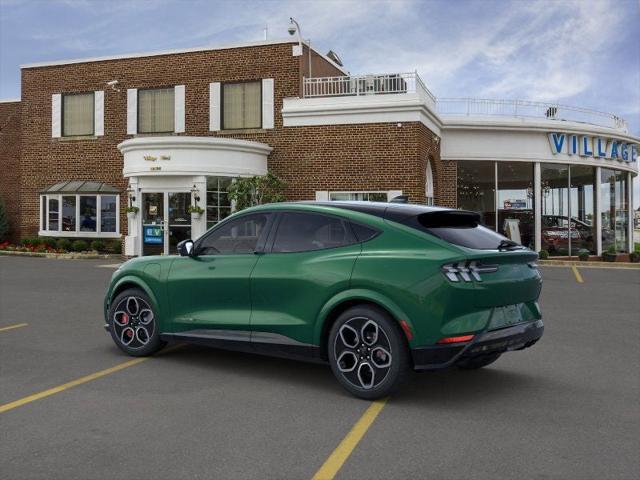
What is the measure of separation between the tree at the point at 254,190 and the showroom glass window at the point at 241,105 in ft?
10.3

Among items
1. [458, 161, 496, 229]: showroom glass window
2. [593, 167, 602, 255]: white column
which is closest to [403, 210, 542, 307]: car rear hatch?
[458, 161, 496, 229]: showroom glass window

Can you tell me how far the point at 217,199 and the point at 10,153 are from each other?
12.8 metres

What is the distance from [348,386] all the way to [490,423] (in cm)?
118

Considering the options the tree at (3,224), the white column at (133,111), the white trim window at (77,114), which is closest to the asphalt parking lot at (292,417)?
the white column at (133,111)

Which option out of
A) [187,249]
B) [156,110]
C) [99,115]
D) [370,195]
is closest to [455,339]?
[187,249]

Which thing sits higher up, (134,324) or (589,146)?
(589,146)

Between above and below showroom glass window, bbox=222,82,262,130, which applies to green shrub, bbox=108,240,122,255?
below

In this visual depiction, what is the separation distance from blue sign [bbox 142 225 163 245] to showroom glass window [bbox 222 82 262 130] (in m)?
4.72

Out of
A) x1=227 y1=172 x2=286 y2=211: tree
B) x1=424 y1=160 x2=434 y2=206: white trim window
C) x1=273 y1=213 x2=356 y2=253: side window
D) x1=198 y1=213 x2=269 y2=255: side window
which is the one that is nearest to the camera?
x1=273 y1=213 x2=356 y2=253: side window

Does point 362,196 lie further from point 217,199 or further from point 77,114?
point 77,114

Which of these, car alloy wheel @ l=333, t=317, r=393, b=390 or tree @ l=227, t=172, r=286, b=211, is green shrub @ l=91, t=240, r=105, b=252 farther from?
car alloy wheel @ l=333, t=317, r=393, b=390

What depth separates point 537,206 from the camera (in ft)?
79.2

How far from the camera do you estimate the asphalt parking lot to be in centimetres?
381

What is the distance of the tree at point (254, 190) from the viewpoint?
1966 centimetres
